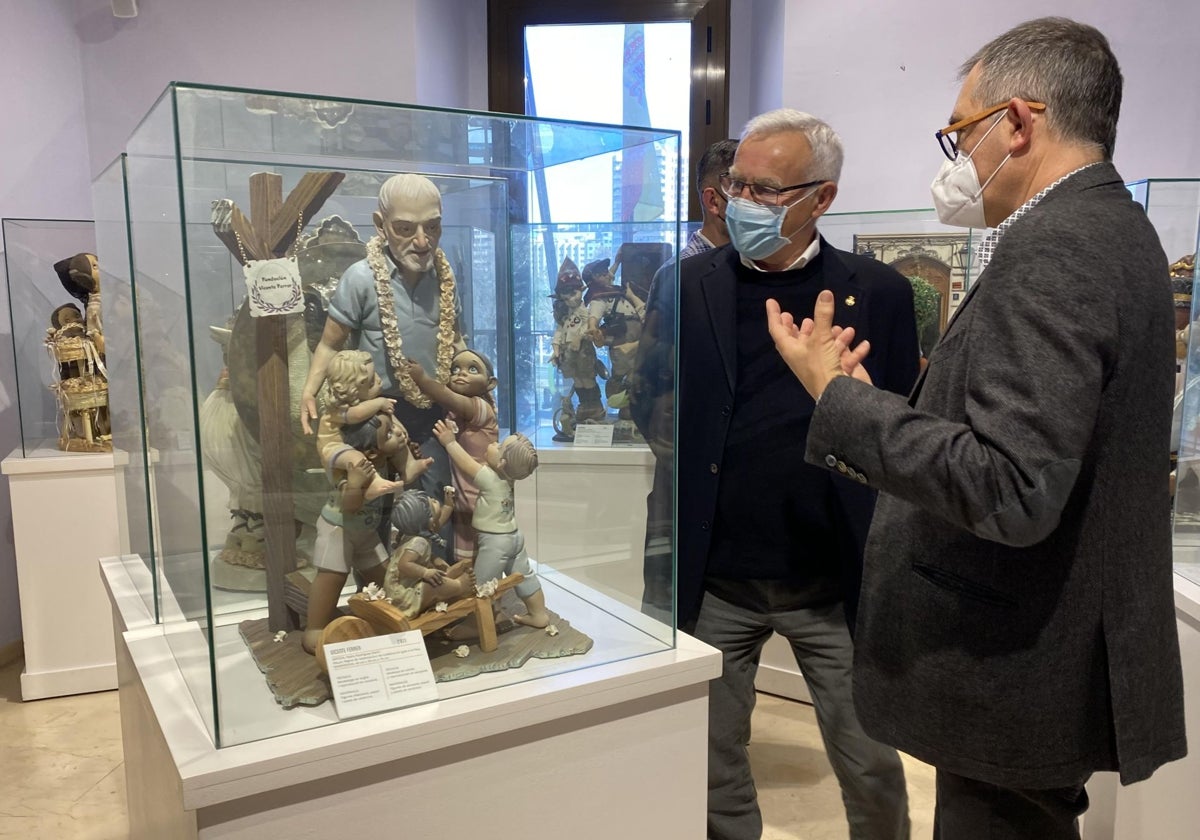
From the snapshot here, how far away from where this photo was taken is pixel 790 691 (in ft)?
11.0

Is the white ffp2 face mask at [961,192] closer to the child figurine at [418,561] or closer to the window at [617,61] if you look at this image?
the child figurine at [418,561]

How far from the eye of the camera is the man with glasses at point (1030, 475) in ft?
3.37

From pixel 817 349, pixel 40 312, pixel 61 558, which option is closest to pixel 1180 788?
pixel 817 349

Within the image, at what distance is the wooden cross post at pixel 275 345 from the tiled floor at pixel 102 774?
5.89 ft

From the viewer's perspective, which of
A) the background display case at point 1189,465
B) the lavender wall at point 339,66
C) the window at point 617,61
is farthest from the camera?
the window at point 617,61

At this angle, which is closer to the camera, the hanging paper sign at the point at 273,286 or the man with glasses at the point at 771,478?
the hanging paper sign at the point at 273,286

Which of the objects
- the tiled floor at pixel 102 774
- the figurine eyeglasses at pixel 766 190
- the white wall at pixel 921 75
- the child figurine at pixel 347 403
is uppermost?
the white wall at pixel 921 75

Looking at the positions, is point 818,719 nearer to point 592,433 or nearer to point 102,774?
point 592,433

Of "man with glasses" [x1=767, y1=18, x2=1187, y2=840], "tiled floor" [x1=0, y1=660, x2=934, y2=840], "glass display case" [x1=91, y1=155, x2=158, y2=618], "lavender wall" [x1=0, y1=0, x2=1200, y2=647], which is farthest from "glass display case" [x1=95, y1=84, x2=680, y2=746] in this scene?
"lavender wall" [x1=0, y1=0, x2=1200, y2=647]

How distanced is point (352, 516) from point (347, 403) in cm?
16

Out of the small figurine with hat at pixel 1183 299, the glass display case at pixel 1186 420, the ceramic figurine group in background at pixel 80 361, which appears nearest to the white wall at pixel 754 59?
the small figurine with hat at pixel 1183 299

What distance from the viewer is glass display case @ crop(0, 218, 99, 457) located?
11.3 feet

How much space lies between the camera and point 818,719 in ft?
6.08

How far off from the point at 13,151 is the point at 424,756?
11.8ft
